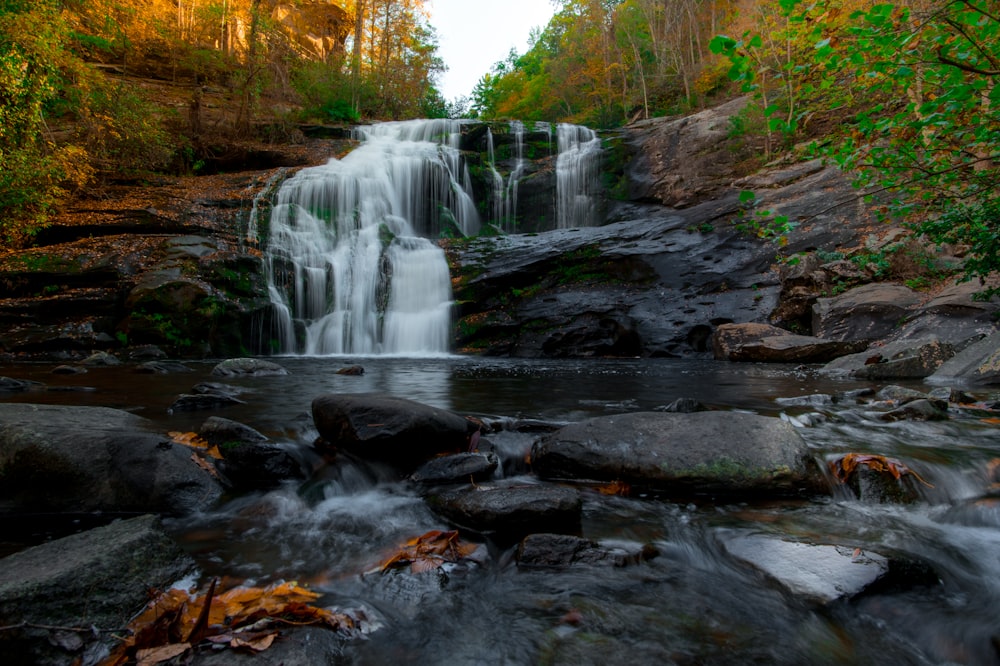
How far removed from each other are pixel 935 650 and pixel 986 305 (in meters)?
9.69

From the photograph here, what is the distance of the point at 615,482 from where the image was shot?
3.43 m

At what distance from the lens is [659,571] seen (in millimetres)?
2393

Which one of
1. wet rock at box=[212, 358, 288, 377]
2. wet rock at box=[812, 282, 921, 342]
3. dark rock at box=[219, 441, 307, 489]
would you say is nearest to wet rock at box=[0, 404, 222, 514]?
dark rock at box=[219, 441, 307, 489]

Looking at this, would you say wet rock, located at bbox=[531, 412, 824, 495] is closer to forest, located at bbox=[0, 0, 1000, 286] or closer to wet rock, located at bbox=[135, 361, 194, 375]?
forest, located at bbox=[0, 0, 1000, 286]

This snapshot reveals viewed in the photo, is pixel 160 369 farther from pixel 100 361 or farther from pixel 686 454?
pixel 686 454

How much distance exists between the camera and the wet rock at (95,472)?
2881 millimetres

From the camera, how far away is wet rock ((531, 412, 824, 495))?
321 cm

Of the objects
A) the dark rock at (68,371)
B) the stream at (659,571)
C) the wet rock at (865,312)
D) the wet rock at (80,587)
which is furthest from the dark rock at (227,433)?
the wet rock at (865,312)

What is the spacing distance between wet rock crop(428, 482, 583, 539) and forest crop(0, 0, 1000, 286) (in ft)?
8.80

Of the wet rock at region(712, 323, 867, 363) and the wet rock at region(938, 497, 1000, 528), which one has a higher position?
the wet rock at region(712, 323, 867, 363)

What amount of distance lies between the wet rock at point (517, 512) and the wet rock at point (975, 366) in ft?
23.2

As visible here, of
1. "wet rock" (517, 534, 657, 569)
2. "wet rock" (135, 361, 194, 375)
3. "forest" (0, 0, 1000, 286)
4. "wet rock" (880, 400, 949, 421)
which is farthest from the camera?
"wet rock" (135, 361, 194, 375)

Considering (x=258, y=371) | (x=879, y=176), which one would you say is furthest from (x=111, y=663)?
(x=258, y=371)

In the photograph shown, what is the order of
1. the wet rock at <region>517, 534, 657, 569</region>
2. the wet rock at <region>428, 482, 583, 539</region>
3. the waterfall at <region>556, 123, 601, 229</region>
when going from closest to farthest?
the wet rock at <region>517, 534, 657, 569</region> < the wet rock at <region>428, 482, 583, 539</region> < the waterfall at <region>556, 123, 601, 229</region>
